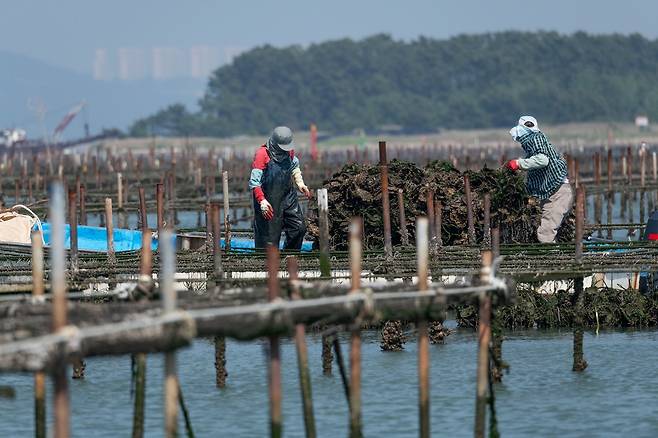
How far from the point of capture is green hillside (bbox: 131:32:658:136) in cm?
16550

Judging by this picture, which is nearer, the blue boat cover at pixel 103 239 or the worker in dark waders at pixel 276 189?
the worker in dark waders at pixel 276 189

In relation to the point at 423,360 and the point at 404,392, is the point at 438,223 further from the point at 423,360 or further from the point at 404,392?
the point at 423,360

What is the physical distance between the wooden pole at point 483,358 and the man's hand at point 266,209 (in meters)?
6.78

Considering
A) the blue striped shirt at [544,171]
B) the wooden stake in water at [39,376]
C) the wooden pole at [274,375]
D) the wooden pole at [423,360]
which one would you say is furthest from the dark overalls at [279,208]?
the wooden pole at [274,375]

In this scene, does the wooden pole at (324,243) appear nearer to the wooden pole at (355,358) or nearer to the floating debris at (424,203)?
the wooden pole at (355,358)

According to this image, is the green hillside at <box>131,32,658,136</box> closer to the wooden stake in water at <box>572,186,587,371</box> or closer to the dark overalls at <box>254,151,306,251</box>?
the dark overalls at <box>254,151,306,251</box>

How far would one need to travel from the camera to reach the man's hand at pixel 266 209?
21.7m

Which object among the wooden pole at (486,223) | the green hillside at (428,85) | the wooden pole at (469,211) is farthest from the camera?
the green hillside at (428,85)

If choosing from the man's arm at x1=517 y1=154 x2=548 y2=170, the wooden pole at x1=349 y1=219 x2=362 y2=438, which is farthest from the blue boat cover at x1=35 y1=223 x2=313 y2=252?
the wooden pole at x1=349 y1=219 x2=362 y2=438

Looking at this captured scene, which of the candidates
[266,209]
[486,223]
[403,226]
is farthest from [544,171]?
[266,209]

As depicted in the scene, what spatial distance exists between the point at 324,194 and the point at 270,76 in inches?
6338

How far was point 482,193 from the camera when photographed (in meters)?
25.3

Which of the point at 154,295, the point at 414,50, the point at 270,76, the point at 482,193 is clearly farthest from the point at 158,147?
the point at 154,295

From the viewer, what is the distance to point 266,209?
71.2ft
